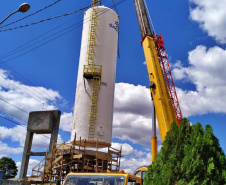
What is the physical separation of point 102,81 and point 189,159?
18228 mm

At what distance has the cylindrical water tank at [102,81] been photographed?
23703 mm

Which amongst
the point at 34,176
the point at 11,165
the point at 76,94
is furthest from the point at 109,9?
the point at 11,165

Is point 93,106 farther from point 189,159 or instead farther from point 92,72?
point 189,159

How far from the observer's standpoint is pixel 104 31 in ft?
86.3

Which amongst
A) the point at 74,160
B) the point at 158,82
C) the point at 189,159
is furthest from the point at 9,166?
the point at 189,159

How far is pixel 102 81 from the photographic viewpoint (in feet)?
81.9

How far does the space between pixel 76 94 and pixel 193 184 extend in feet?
63.9

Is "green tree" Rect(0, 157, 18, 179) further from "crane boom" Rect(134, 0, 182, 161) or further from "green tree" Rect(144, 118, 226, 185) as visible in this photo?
"green tree" Rect(144, 118, 226, 185)

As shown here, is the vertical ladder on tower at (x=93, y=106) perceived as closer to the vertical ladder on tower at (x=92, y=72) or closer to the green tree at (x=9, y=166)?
the vertical ladder on tower at (x=92, y=72)

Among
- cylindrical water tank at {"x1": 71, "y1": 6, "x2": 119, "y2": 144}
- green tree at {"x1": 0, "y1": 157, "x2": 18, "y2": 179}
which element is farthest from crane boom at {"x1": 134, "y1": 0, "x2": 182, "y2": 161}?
green tree at {"x1": 0, "y1": 157, "x2": 18, "y2": 179}

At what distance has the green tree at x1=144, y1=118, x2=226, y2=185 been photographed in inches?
280

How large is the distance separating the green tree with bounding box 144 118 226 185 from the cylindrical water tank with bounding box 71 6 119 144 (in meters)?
15.6

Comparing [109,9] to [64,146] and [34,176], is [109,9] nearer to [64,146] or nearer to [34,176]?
[64,146]

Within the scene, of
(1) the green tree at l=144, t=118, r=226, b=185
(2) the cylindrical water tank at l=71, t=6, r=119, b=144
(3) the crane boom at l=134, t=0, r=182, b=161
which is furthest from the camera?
(2) the cylindrical water tank at l=71, t=6, r=119, b=144
